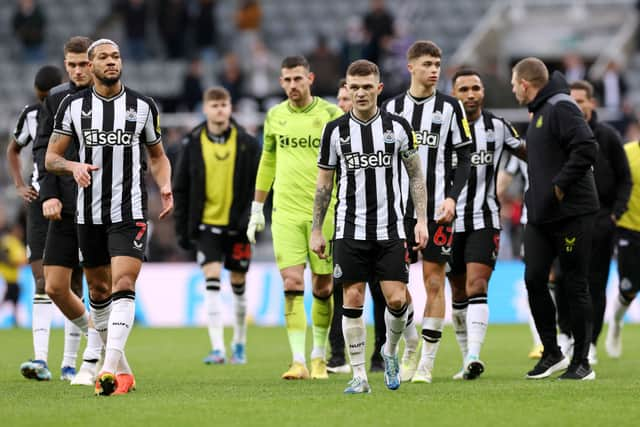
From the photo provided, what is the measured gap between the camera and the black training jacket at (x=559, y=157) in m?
9.53

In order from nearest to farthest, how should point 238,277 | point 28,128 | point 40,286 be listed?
point 28,128 → point 40,286 → point 238,277

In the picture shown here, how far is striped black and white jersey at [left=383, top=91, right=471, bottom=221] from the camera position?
9.87 m

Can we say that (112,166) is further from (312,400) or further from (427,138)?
(427,138)

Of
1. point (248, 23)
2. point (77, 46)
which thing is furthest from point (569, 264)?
point (248, 23)

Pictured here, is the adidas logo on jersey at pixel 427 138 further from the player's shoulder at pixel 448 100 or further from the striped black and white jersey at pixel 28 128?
the striped black and white jersey at pixel 28 128

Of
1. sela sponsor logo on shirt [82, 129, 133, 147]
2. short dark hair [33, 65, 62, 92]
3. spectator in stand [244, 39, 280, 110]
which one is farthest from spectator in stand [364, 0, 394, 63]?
sela sponsor logo on shirt [82, 129, 133, 147]

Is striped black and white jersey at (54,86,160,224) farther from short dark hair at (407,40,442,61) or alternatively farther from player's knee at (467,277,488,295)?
player's knee at (467,277,488,295)

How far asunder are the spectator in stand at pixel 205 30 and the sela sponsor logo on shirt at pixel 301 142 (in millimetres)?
14269

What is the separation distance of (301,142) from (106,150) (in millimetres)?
2222

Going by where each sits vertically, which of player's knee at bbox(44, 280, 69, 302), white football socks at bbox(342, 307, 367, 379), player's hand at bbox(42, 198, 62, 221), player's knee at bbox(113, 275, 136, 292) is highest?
player's hand at bbox(42, 198, 62, 221)

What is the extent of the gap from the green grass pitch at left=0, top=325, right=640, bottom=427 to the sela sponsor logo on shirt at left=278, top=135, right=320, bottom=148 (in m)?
1.91

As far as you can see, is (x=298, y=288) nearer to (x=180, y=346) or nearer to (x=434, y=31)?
(x=180, y=346)

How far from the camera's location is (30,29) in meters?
24.9

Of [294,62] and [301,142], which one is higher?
[294,62]
